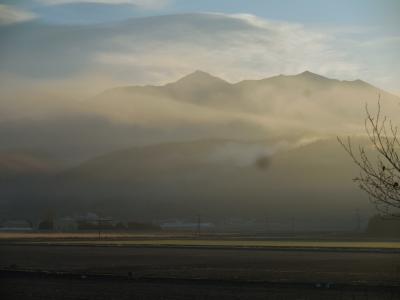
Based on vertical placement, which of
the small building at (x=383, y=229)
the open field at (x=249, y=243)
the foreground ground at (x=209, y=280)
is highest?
the small building at (x=383, y=229)

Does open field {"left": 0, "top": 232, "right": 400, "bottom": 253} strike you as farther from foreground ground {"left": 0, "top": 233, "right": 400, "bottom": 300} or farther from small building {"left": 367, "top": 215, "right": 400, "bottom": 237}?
foreground ground {"left": 0, "top": 233, "right": 400, "bottom": 300}

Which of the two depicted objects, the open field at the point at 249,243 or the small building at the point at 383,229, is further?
the small building at the point at 383,229

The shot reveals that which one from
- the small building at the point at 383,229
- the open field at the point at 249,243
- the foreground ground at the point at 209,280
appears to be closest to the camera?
the foreground ground at the point at 209,280

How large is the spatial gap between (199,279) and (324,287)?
8074 millimetres

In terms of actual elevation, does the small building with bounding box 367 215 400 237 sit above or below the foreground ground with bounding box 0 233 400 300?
above

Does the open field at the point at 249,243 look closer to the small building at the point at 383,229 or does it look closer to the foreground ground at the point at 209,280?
the small building at the point at 383,229

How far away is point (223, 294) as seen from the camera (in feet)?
109

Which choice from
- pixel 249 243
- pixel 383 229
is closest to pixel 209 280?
pixel 249 243

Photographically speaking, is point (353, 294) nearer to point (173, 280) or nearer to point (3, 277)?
point (173, 280)

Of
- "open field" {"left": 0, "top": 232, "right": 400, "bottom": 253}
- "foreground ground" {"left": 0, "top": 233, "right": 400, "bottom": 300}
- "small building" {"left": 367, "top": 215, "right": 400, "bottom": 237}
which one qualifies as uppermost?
"small building" {"left": 367, "top": 215, "right": 400, "bottom": 237}

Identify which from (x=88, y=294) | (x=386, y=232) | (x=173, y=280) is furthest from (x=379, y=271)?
(x=386, y=232)

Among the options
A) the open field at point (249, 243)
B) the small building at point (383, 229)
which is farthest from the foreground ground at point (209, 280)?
the small building at point (383, 229)

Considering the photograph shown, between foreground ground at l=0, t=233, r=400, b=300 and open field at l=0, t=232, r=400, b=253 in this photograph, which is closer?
foreground ground at l=0, t=233, r=400, b=300

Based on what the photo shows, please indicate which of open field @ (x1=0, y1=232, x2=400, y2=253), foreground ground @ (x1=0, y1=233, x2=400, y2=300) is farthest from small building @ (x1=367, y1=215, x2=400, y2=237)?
foreground ground @ (x1=0, y1=233, x2=400, y2=300)
